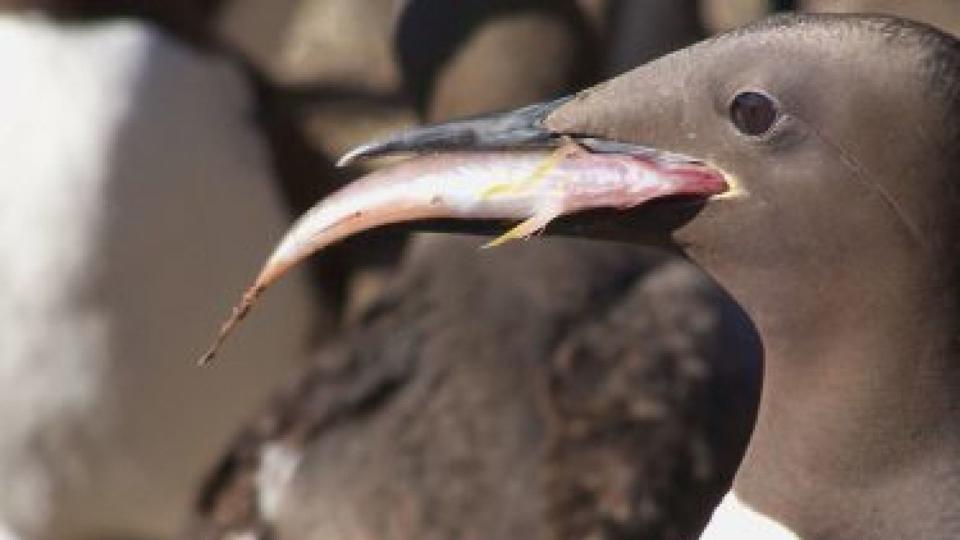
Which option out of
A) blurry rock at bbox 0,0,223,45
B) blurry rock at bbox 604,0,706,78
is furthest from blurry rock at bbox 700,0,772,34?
blurry rock at bbox 0,0,223,45

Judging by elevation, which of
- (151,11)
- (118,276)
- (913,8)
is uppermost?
(913,8)

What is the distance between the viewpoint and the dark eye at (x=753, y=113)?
Result: 82.0 inches

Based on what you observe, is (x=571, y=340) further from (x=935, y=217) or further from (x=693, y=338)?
(x=935, y=217)

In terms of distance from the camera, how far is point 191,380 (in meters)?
4.66

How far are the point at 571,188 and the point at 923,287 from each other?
0.87ft

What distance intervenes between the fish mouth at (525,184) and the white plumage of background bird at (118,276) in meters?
2.36

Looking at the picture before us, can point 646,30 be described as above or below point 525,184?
below

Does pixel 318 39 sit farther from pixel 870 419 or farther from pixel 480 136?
pixel 870 419

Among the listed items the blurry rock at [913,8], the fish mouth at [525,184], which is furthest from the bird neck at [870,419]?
the blurry rock at [913,8]

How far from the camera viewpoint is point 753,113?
2092 mm

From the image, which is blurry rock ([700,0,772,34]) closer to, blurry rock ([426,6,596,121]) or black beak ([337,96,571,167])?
blurry rock ([426,6,596,121])

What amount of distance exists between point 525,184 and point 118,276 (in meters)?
2.47

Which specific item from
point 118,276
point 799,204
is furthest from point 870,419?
point 118,276

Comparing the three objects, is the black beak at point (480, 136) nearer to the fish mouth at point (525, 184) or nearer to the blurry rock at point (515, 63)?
the fish mouth at point (525, 184)
